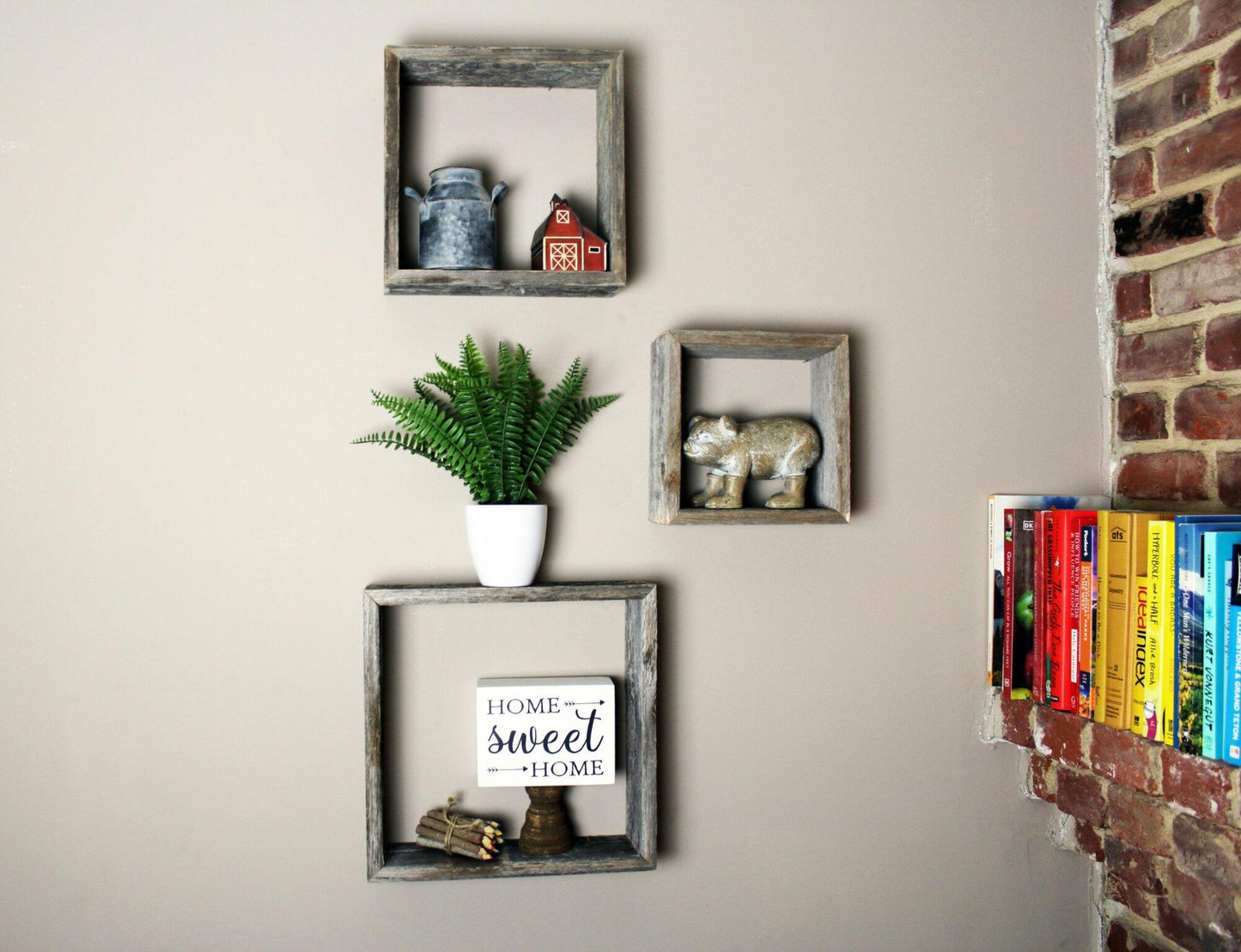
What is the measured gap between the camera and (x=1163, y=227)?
1377 millimetres

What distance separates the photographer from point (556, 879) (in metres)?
1.39

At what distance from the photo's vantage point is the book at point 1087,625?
1.25 metres

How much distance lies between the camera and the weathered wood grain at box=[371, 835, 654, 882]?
1279 millimetres

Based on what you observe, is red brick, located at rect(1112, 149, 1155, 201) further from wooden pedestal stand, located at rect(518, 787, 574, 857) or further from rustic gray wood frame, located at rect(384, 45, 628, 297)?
wooden pedestal stand, located at rect(518, 787, 574, 857)

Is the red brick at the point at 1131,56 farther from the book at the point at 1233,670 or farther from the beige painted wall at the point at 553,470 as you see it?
the book at the point at 1233,670

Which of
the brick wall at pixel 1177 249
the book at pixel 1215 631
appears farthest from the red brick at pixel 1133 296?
the book at pixel 1215 631

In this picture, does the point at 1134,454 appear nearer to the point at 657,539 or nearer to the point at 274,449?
the point at 657,539

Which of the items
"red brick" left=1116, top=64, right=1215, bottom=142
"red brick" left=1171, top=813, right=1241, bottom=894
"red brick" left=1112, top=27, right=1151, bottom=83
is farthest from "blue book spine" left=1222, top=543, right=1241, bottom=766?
"red brick" left=1112, top=27, right=1151, bottom=83

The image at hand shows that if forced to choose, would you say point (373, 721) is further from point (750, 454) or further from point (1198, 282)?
point (1198, 282)

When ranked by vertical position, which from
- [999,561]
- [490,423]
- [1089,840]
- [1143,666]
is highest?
[490,423]

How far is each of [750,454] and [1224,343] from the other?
67cm

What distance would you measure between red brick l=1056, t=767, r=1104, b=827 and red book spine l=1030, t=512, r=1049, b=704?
0.12 m

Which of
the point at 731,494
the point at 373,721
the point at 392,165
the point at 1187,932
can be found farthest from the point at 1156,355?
the point at 373,721

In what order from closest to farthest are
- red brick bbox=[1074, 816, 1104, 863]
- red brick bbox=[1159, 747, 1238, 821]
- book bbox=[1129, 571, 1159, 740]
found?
red brick bbox=[1159, 747, 1238, 821] < book bbox=[1129, 571, 1159, 740] < red brick bbox=[1074, 816, 1104, 863]
